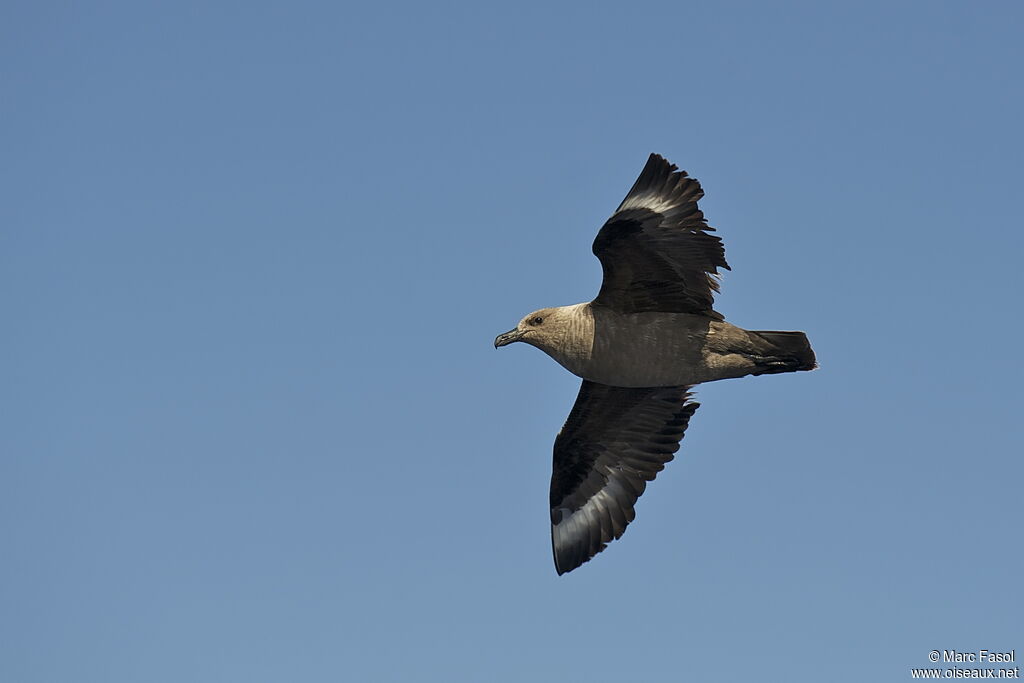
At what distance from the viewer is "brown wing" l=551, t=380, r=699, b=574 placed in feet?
37.6

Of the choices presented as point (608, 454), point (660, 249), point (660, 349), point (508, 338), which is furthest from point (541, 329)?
point (608, 454)

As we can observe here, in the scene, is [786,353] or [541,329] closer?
[786,353]

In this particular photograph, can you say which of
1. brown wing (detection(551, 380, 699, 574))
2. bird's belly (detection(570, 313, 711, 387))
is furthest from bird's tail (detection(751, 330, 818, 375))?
brown wing (detection(551, 380, 699, 574))

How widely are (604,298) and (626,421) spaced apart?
156 centimetres

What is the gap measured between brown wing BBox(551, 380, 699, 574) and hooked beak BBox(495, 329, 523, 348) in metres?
0.94

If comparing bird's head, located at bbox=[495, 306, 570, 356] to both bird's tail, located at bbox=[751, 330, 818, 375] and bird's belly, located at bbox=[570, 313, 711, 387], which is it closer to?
bird's belly, located at bbox=[570, 313, 711, 387]

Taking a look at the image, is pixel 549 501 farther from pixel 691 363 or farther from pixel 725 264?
pixel 725 264

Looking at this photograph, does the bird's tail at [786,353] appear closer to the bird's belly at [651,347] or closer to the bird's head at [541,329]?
→ the bird's belly at [651,347]

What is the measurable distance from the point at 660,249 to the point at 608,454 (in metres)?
A: 2.47

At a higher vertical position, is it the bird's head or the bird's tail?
the bird's head

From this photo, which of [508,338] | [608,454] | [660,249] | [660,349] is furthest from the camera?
[608,454]

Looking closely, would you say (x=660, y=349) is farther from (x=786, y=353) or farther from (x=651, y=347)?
(x=786, y=353)

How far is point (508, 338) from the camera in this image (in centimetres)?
1106

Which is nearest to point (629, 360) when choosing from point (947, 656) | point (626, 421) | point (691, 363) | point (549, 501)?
point (691, 363)
